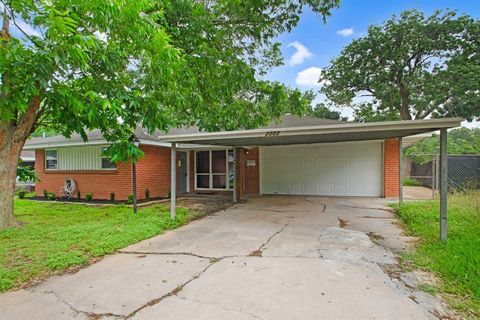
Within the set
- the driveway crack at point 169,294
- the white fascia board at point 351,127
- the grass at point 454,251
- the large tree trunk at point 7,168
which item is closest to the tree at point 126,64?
the large tree trunk at point 7,168

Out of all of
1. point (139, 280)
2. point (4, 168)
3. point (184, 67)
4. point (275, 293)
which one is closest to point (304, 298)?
point (275, 293)

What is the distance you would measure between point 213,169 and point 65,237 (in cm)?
811

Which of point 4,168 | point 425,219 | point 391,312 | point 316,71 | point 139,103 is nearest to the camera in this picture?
point 391,312

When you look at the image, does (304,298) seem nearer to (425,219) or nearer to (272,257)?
(272,257)

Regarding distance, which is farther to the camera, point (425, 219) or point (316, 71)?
point (316, 71)

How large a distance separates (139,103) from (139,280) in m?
3.53

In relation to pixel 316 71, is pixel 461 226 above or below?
below

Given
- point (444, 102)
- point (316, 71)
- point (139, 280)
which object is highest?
point (316, 71)

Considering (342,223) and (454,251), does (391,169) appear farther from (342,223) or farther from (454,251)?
(454,251)

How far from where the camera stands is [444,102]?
65.7 feet

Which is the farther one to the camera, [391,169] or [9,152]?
[391,169]

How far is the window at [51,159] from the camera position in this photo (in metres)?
12.8

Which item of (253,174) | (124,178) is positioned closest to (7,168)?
Result: (124,178)

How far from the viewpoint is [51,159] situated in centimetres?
1292
